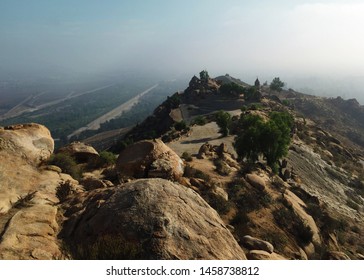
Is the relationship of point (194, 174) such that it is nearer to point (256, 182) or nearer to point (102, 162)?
point (256, 182)

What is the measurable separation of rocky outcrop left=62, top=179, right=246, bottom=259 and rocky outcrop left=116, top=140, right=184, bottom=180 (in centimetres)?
707

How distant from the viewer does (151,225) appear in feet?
31.6

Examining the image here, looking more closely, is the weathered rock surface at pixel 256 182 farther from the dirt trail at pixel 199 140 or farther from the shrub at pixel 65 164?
the dirt trail at pixel 199 140

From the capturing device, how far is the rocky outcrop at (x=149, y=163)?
62.7 ft

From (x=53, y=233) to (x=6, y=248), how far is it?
70.5 inches

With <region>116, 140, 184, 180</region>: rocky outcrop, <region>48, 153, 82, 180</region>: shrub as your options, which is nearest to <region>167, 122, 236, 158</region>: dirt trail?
<region>116, 140, 184, 180</region>: rocky outcrop

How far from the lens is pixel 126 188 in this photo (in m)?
11.6

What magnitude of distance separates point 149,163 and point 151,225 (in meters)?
10.3

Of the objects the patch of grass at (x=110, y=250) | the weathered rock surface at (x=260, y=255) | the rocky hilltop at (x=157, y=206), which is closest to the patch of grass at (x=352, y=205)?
the rocky hilltop at (x=157, y=206)

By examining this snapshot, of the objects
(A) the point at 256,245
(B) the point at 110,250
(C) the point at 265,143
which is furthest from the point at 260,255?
(C) the point at 265,143

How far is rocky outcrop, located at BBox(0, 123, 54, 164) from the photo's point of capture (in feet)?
57.1

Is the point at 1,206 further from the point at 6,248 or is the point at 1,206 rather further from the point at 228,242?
the point at 228,242

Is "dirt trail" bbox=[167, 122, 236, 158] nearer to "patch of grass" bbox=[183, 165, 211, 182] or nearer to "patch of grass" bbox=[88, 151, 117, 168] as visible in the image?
"patch of grass" bbox=[88, 151, 117, 168]

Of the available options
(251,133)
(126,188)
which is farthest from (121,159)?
(251,133)
